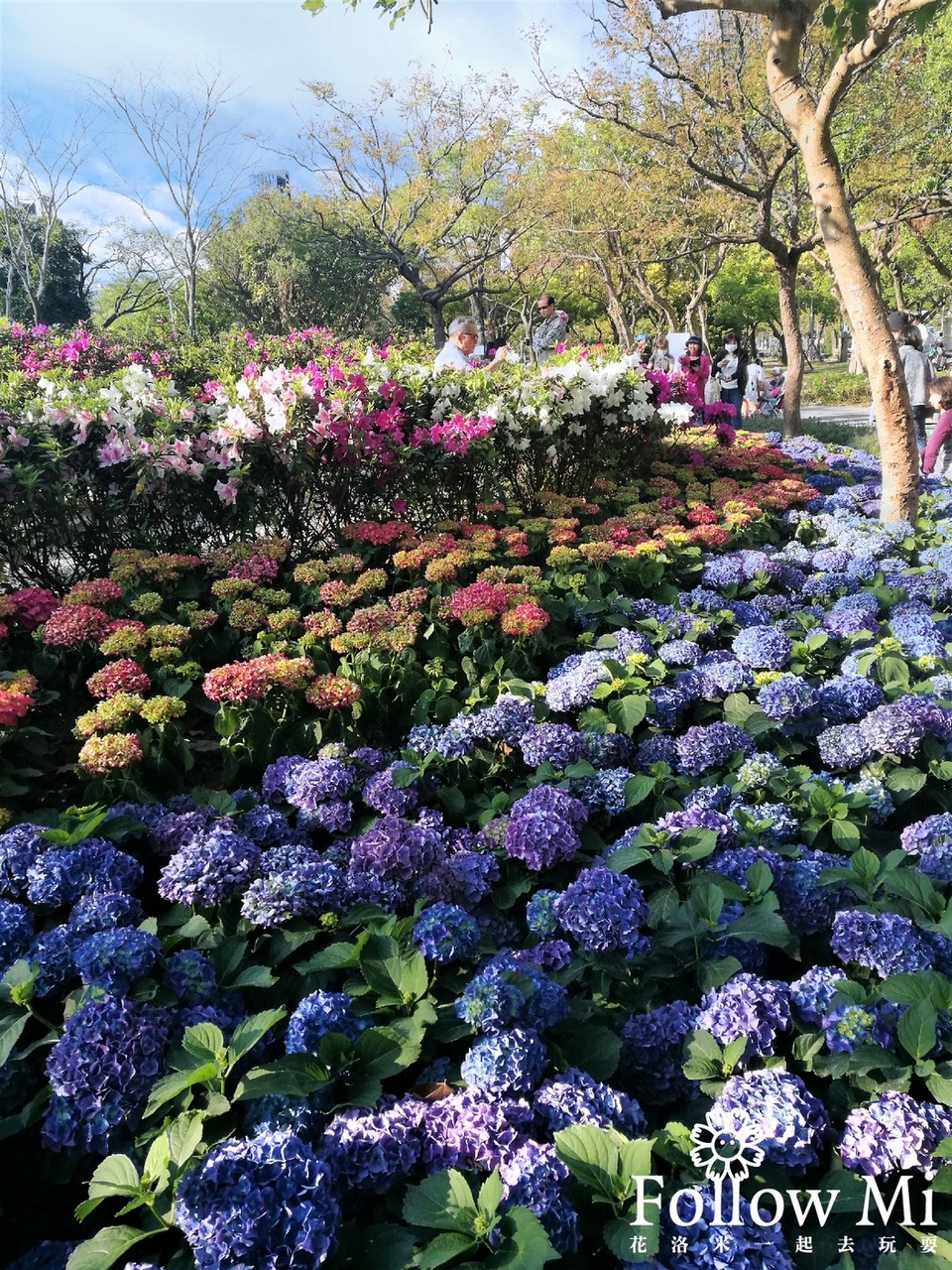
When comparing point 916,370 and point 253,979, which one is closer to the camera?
point 253,979

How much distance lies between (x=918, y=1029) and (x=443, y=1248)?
0.90 m

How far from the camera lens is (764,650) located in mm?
3168

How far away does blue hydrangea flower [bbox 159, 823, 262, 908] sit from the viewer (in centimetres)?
178

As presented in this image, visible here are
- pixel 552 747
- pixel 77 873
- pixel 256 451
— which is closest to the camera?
pixel 77 873

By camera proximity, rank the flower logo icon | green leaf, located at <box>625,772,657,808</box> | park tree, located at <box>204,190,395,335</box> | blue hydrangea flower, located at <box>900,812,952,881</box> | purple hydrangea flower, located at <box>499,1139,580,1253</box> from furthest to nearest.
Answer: park tree, located at <box>204,190,395,335</box>
green leaf, located at <box>625,772,657,808</box>
blue hydrangea flower, located at <box>900,812,952,881</box>
the flower logo icon
purple hydrangea flower, located at <box>499,1139,580,1253</box>

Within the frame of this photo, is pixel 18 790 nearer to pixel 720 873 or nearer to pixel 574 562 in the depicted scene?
pixel 720 873

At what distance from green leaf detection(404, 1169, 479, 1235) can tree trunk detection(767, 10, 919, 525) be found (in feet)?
16.3

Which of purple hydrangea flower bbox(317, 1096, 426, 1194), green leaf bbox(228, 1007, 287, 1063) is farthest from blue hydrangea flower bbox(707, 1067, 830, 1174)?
green leaf bbox(228, 1007, 287, 1063)

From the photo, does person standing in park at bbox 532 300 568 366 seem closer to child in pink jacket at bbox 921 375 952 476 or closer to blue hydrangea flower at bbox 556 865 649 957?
child in pink jacket at bbox 921 375 952 476

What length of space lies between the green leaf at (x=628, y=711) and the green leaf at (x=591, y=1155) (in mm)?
1550

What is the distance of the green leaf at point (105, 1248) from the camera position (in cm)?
113

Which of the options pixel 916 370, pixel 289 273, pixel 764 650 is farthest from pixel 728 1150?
Result: pixel 289 273

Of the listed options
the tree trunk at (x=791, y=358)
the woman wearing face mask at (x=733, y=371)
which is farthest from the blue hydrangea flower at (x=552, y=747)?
the woman wearing face mask at (x=733, y=371)

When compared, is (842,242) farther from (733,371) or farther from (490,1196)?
(733,371)
